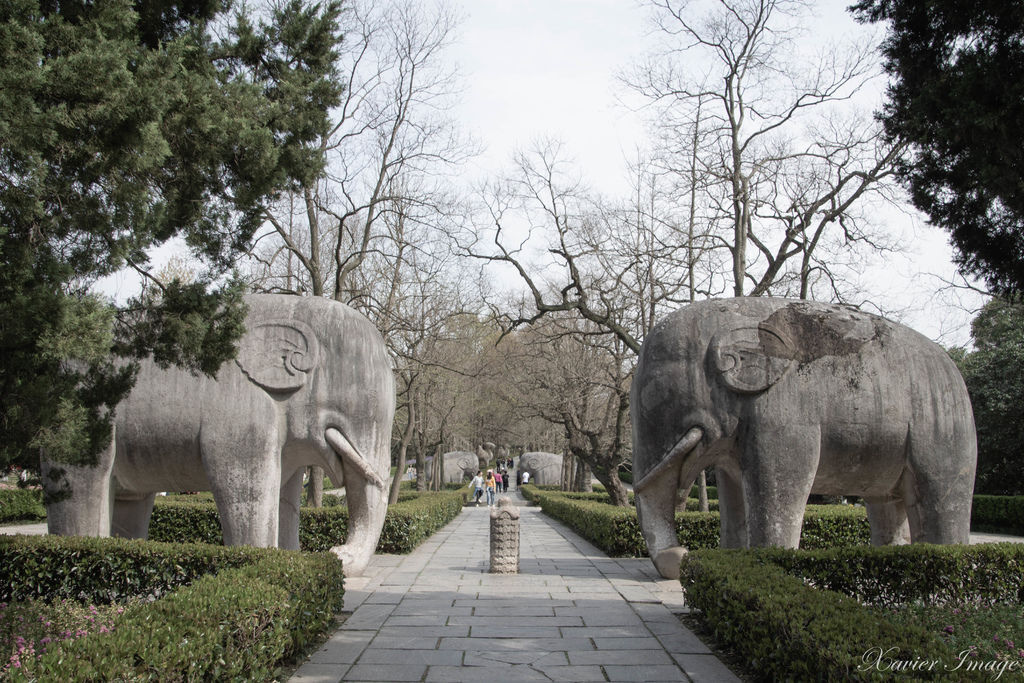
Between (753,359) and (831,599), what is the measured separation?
2832mm

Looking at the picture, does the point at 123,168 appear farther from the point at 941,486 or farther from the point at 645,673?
the point at 941,486

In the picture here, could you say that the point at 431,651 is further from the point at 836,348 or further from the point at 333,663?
the point at 836,348

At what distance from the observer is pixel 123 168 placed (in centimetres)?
411

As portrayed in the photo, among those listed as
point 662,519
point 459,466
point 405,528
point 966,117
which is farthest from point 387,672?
point 459,466

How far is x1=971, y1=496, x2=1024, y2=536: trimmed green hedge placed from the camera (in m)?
20.0

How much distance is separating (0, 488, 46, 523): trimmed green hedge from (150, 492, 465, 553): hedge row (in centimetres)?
756

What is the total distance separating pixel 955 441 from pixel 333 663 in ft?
19.2

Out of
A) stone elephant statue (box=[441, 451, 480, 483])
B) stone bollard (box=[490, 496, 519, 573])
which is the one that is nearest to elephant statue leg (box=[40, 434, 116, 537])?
stone bollard (box=[490, 496, 519, 573])

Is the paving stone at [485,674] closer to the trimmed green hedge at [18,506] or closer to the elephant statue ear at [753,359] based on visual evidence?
the elephant statue ear at [753,359]

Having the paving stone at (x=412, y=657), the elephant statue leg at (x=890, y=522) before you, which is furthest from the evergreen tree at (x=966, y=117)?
the paving stone at (x=412, y=657)

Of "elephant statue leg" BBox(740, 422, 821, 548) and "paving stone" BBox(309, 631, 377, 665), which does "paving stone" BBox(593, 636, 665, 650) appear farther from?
"paving stone" BBox(309, 631, 377, 665)

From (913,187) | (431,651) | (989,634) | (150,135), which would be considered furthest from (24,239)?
(989,634)

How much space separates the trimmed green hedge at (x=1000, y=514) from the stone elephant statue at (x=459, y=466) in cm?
2843

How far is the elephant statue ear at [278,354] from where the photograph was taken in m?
7.32
